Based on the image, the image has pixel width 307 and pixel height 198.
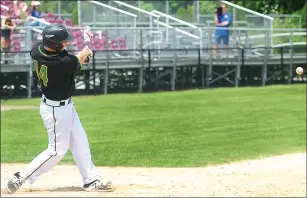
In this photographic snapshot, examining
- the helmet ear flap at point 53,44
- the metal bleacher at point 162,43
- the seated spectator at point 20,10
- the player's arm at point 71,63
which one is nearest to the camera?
the helmet ear flap at point 53,44

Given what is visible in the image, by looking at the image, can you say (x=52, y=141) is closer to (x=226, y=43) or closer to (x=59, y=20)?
(x=59, y=20)

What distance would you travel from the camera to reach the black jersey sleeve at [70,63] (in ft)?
26.4

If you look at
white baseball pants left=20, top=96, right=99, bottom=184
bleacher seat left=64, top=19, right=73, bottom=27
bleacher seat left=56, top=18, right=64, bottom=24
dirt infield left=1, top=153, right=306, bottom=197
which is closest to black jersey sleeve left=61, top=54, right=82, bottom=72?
white baseball pants left=20, top=96, right=99, bottom=184

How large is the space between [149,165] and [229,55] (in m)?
13.4

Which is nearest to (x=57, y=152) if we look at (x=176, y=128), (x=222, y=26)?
(x=176, y=128)

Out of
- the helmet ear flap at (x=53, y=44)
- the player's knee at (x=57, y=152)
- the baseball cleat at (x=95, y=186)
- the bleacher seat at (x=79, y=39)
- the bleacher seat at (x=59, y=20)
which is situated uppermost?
the helmet ear flap at (x=53, y=44)

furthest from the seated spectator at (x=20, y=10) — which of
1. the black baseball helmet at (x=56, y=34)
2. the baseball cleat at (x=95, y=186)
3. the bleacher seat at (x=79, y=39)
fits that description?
the black baseball helmet at (x=56, y=34)

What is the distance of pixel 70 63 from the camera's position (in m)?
8.05

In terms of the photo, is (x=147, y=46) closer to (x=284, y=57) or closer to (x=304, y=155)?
(x=284, y=57)

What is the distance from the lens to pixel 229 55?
25.0m

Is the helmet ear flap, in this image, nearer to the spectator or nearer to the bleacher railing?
the spectator

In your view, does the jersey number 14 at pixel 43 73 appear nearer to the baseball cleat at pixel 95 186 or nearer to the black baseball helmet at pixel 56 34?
the black baseball helmet at pixel 56 34

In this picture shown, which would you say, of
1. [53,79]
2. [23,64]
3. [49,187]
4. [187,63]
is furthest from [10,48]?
[53,79]

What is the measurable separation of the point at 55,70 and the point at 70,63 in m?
0.20
